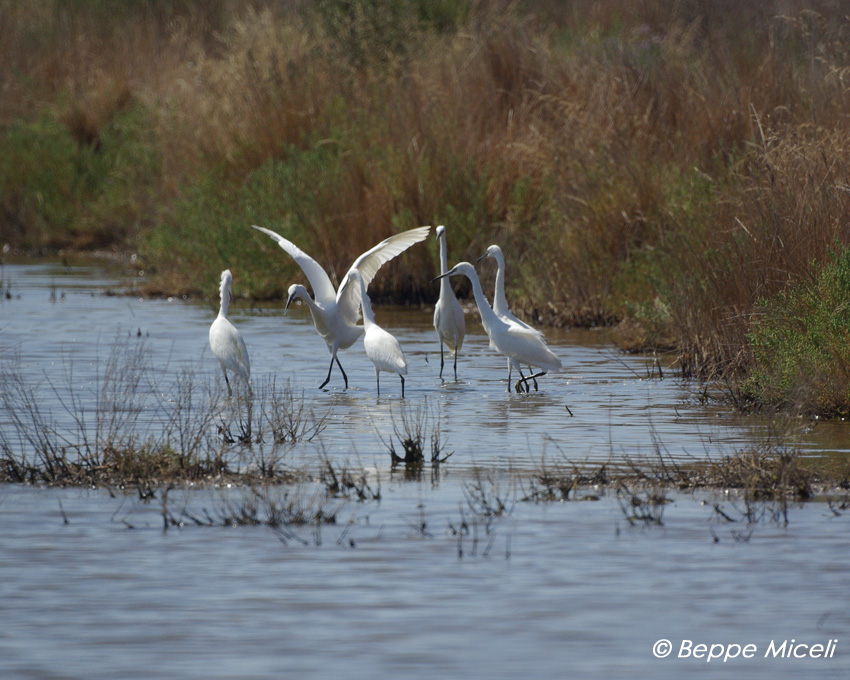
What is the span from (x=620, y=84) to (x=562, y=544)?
1035cm

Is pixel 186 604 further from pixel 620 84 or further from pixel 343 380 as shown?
pixel 620 84

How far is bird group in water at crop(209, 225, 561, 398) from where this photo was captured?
34.8ft

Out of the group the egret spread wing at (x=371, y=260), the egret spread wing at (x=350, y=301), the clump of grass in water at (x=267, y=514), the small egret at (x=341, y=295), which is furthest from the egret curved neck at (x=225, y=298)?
the clump of grass in water at (x=267, y=514)

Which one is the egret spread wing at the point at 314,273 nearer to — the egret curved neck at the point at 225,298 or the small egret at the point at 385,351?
the egret curved neck at the point at 225,298

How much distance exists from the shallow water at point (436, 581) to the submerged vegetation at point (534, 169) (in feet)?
4.38

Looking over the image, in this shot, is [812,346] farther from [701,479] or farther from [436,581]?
[436,581]

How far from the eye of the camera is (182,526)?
6.75 meters

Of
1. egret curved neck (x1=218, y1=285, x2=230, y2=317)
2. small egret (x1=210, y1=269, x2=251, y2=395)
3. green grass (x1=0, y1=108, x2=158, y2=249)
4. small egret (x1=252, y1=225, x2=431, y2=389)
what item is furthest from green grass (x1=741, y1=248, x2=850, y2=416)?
green grass (x1=0, y1=108, x2=158, y2=249)

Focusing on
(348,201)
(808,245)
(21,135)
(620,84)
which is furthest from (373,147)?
(21,135)

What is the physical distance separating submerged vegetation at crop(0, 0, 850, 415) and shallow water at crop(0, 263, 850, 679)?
52.6 inches

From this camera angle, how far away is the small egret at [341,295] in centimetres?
1210

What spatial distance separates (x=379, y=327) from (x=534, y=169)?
546 centimetres

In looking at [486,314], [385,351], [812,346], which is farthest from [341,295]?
[812,346]

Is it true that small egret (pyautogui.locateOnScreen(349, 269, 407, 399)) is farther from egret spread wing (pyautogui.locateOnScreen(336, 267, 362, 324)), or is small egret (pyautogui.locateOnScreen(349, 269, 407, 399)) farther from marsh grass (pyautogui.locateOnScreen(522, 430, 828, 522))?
marsh grass (pyautogui.locateOnScreen(522, 430, 828, 522))
